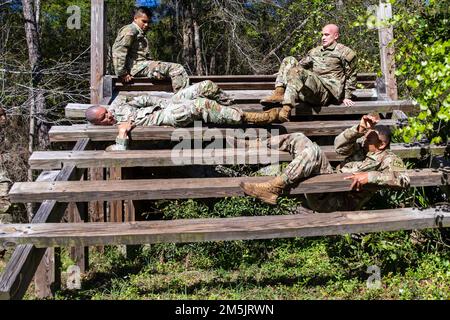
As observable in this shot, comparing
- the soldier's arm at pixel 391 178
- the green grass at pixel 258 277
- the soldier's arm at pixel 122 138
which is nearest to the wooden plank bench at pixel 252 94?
the soldier's arm at pixel 122 138

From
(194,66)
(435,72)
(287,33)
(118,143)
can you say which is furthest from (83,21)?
(435,72)

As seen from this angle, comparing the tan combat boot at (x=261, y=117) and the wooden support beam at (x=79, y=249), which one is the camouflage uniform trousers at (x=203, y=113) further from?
the wooden support beam at (x=79, y=249)

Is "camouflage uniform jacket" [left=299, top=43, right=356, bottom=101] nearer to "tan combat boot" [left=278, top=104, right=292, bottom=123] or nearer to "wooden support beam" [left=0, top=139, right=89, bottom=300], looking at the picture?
"tan combat boot" [left=278, top=104, right=292, bottom=123]

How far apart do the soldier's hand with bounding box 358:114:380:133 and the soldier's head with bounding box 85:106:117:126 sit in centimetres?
278

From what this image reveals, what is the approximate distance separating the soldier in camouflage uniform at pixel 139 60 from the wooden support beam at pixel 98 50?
9.5 inches

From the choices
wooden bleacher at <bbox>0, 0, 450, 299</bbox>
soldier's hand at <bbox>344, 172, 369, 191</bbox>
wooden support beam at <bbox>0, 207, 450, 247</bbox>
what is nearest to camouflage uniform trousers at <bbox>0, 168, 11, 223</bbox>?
wooden bleacher at <bbox>0, 0, 450, 299</bbox>

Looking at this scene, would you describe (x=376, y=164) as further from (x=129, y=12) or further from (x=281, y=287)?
(x=129, y=12)

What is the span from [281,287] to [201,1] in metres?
11.5

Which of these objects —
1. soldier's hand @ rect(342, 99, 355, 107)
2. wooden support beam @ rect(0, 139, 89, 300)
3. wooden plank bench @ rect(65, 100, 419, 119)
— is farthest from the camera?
soldier's hand @ rect(342, 99, 355, 107)

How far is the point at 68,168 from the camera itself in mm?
5156

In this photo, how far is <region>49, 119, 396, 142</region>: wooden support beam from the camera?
576cm

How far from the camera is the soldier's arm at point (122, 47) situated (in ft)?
23.7

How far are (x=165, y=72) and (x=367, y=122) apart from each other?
3491 millimetres

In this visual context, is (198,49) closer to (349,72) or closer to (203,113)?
(349,72)
